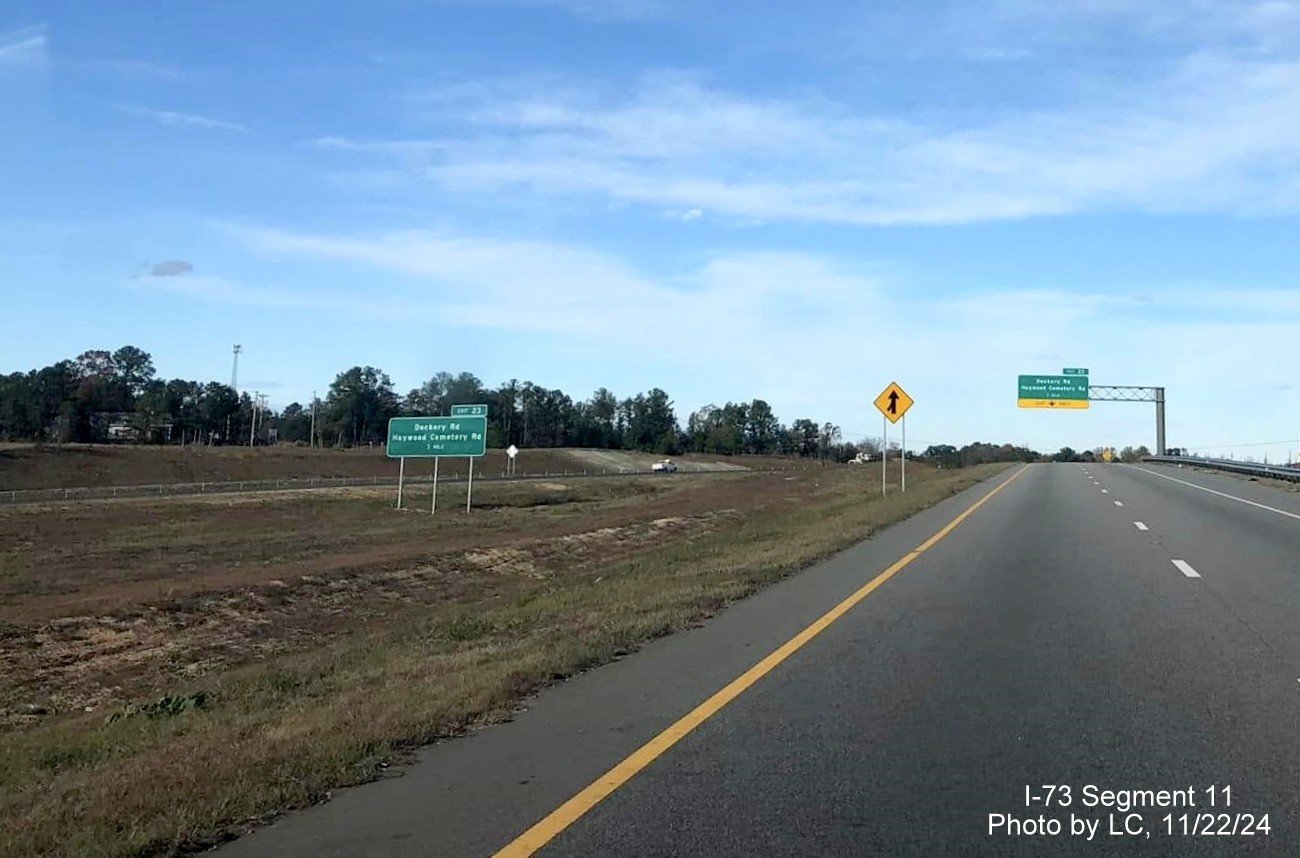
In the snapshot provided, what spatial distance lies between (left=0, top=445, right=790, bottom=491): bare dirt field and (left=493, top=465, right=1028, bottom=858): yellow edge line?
237 ft

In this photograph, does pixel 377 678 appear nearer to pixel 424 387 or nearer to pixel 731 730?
pixel 731 730

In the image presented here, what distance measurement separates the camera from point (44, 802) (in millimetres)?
7086

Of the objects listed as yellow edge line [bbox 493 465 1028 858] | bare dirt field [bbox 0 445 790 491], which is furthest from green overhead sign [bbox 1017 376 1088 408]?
yellow edge line [bbox 493 465 1028 858]

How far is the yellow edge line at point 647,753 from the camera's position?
584 cm

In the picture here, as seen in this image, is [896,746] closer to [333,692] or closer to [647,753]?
[647,753]

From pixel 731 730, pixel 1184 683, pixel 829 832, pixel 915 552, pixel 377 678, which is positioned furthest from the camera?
pixel 915 552

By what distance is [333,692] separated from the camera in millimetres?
11109

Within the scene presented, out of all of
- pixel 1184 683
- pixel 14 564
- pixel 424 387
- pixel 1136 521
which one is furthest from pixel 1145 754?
pixel 424 387

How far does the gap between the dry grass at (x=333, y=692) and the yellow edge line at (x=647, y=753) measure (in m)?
1.46

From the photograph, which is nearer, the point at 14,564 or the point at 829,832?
the point at 829,832

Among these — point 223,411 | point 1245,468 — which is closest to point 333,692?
point 1245,468

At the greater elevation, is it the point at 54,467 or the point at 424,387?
the point at 424,387

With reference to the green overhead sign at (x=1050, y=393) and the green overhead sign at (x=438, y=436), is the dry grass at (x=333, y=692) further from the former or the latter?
the green overhead sign at (x=1050, y=393)

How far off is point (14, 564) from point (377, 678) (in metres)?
26.0
